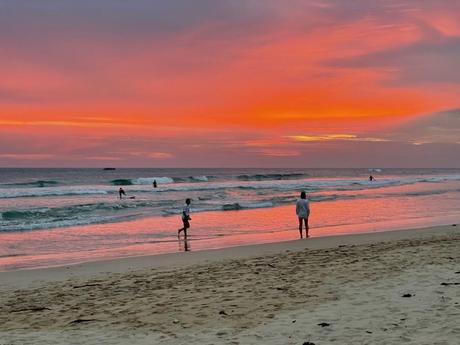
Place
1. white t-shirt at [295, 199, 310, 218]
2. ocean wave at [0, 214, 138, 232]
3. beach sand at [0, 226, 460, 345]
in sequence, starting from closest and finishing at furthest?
1. beach sand at [0, 226, 460, 345]
2. white t-shirt at [295, 199, 310, 218]
3. ocean wave at [0, 214, 138, 232]

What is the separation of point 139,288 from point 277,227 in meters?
12.5

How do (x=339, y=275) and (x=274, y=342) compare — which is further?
(x=339, y=275)

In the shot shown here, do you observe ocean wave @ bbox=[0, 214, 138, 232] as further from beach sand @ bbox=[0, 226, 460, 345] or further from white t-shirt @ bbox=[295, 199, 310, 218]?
beach sand @ bbox=[0, 226, 460, 345]

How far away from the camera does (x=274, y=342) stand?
5824 millimetres

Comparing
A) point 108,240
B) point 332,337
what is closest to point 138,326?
point 332,337

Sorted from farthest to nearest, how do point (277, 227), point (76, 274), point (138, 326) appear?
point (277, 227), point (76, 274), point (138, 326)

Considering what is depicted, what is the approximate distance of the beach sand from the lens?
6.16 meters

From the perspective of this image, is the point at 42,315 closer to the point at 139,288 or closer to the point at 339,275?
the point at 139,288

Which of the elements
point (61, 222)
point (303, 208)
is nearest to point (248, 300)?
point (303, 208)

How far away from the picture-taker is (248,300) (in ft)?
25.6

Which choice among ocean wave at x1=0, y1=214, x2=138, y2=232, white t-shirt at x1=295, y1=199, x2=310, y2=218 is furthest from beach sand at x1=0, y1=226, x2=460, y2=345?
ocean wave at x1=0, y1=214, x2=138, y2=232

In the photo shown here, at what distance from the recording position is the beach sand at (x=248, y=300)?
20.2ft

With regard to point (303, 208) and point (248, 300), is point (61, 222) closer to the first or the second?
point (303, 208)

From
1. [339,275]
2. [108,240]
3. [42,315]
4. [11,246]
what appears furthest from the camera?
[108,240]
